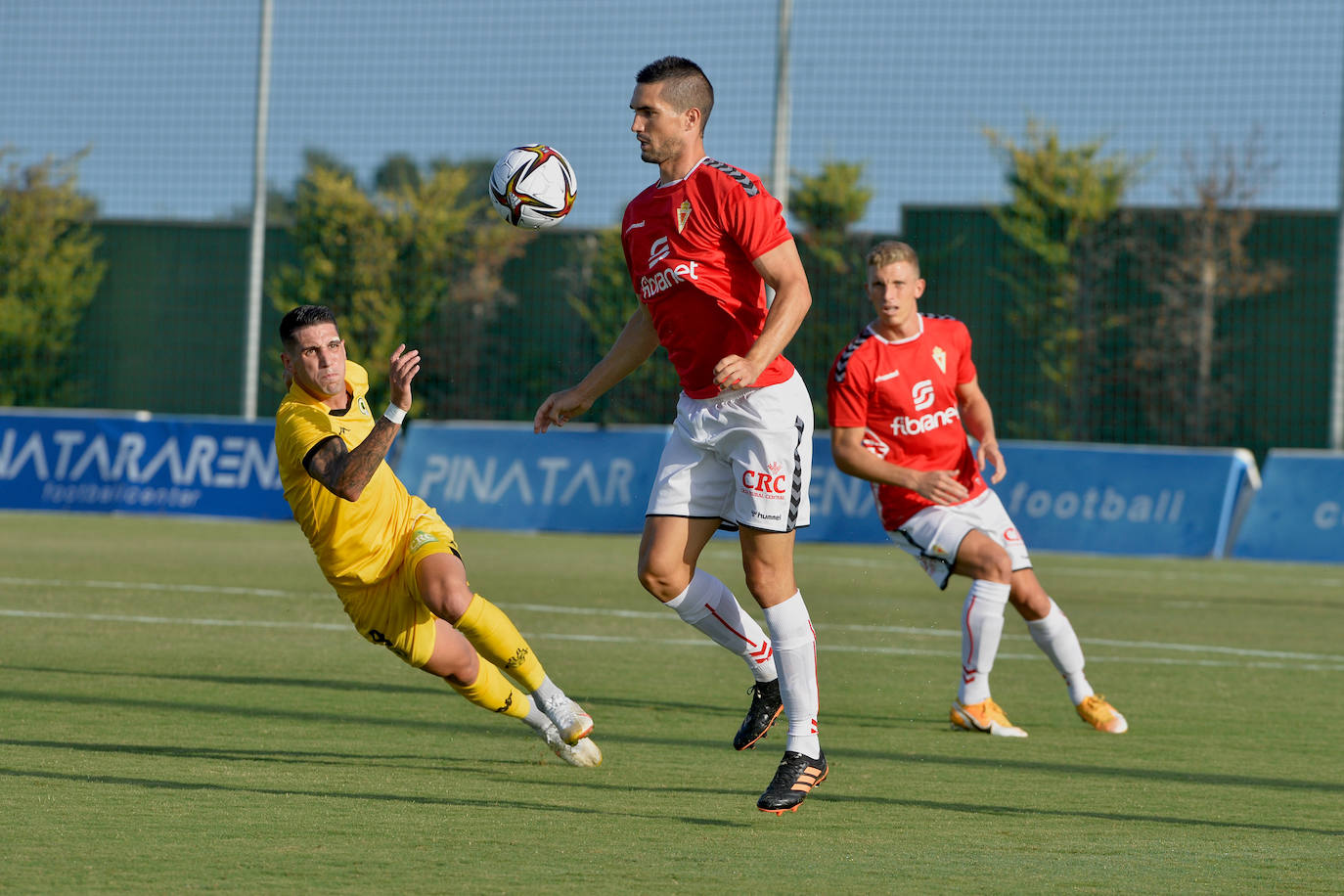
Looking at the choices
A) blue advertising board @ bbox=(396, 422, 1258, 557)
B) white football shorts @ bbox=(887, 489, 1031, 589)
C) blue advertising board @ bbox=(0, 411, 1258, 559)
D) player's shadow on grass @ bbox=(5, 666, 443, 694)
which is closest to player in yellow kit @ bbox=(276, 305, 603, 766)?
player's shadow on grass @ bbox=(5, 666, 443, 694)

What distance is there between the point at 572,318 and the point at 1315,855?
2019cm

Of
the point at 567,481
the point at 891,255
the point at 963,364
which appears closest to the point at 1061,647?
the point at 963,364

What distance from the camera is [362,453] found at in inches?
213

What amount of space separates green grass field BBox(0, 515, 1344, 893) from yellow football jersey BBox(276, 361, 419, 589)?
0.67m

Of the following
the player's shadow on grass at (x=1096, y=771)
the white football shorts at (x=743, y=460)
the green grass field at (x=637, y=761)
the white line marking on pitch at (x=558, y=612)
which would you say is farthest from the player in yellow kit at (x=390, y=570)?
the white line marking on pitch at (x=558, y=612)

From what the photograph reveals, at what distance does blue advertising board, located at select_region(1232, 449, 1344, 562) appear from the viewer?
15141 mm

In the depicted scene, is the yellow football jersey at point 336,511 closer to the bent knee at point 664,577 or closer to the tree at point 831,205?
the bent knee at point 664,577

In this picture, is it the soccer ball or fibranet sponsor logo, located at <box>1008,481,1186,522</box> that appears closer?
the soccer ball

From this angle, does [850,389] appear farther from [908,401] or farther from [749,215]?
[749,215]

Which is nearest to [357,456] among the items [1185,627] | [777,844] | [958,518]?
[777,844]

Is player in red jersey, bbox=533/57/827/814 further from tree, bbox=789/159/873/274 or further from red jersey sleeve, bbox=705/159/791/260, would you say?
tree, bbox=789/159/873/274

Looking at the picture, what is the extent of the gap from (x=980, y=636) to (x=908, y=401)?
3.44 feet

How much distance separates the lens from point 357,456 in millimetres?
5434

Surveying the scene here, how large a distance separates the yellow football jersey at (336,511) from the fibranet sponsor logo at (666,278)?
1134mm
